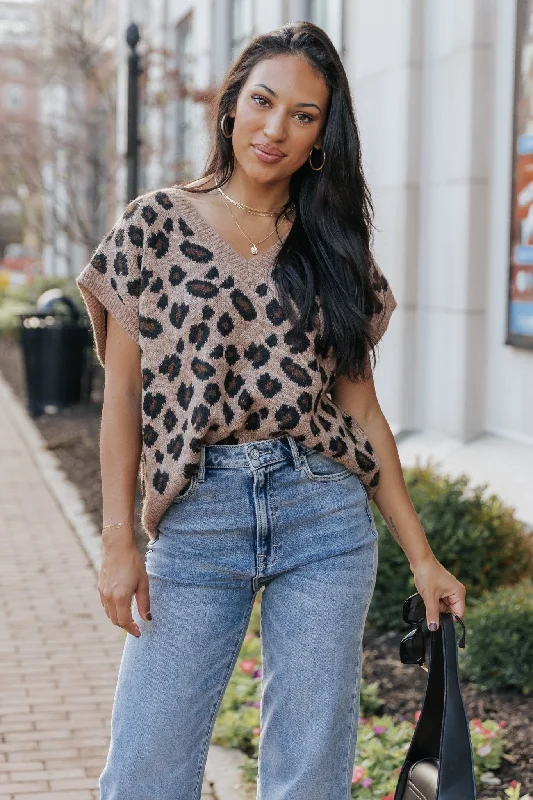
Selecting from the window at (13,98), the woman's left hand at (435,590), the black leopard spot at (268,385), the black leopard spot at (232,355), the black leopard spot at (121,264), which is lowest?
the woman's left hand at (435,590)

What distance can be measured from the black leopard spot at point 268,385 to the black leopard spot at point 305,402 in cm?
5

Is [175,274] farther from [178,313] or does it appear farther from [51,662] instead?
[51,662]

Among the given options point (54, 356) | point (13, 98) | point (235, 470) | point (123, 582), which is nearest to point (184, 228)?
point (235, 470)

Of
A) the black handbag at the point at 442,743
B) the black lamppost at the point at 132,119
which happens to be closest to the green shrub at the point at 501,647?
the black handbag at the point at 442,743

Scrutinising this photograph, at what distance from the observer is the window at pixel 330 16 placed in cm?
915

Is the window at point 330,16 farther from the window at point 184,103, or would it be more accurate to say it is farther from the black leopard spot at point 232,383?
the black leopard spot at point 232,383

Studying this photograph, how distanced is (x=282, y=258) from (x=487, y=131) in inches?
186

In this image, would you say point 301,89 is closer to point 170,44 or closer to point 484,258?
point 484,258

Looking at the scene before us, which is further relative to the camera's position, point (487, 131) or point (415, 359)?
point (415, 359)

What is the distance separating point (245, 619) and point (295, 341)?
569 mm

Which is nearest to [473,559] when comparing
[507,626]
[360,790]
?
[507,626]

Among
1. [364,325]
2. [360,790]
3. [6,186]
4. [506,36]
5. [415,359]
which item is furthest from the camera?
[6,186]

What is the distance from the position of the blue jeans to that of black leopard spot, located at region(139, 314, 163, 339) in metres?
0.25

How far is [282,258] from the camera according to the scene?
8.38ft
